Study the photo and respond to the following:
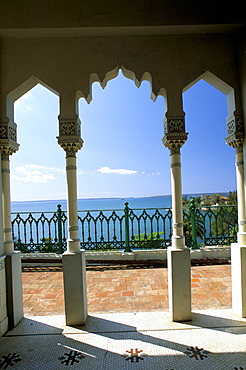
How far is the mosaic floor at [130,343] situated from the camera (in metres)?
1.86

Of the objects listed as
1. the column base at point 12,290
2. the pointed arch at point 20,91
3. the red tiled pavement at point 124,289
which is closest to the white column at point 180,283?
the red tiled pavement at point 124,289

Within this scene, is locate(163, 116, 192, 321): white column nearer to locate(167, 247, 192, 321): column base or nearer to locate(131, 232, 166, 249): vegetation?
locate(167, 247, 192, 321): column base

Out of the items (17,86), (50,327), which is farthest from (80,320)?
(17,86)

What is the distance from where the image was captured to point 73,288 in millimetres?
2387

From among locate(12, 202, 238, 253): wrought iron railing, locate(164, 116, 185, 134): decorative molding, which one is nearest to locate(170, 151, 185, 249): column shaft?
locate(164, 116, 185, 134): decorative molding

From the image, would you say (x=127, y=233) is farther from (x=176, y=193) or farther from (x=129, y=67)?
(x=129, y=67)

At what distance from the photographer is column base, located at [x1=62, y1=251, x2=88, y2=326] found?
7.82 feet

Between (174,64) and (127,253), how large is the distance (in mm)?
3677

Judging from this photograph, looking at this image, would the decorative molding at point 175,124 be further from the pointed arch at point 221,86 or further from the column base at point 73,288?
the column base at point 73,288

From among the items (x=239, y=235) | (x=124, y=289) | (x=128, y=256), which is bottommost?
(x=124, y=289)

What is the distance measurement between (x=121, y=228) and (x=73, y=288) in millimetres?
2412

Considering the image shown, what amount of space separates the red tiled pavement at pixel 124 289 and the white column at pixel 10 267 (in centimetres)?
32

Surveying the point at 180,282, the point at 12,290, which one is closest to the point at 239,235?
the point at 180,282

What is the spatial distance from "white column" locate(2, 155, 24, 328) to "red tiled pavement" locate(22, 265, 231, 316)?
1.05 feet
